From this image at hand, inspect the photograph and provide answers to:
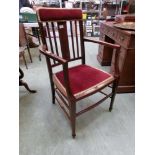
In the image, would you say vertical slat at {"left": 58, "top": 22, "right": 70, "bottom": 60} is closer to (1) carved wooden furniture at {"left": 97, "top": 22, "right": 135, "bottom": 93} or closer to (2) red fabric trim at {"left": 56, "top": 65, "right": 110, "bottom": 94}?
(2) red fabric trim at {"left": 56, "top": 65, "right": 110, "bottom": 94}

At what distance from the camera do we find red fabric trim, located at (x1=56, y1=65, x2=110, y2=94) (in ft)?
3.58

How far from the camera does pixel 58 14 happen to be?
3.93ft

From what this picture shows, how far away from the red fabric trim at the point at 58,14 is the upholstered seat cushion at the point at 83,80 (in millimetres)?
486

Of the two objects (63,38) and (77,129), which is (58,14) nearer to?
(63,38)

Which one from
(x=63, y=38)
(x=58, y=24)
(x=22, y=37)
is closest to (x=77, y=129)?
(x=63, y=38)

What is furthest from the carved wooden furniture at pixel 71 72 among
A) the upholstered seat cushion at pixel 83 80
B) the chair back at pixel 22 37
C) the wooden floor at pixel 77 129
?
the chair back at pixel 22 37

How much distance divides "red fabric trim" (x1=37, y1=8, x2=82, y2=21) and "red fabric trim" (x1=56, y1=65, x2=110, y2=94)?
49cm

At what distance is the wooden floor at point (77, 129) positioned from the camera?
1.12 metres

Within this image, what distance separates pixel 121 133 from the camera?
125 cm

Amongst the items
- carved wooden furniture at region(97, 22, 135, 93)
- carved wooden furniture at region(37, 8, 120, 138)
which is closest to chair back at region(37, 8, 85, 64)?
carved wooden furniture at region(37, 8, 120, 138)
